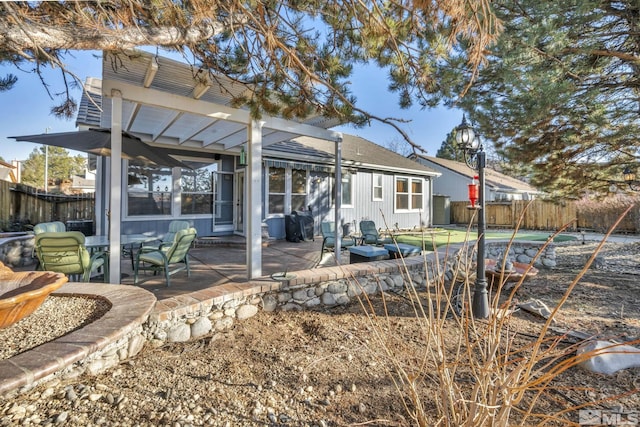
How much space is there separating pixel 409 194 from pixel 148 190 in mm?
10818

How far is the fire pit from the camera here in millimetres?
2332

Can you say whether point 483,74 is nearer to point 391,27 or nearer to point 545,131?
A: point 545,131

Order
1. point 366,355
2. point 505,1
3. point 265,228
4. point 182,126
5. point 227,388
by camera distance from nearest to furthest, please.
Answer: point 227,388 < point 366,355 < point 505,1 < point 182,126 < point 265,228

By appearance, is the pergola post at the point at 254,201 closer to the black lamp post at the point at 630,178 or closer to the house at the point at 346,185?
the house at the point at 346,185

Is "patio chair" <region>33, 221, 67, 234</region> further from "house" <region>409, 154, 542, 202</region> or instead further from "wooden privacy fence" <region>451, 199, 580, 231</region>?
"house" <region>409, 154, 542, 202</region>

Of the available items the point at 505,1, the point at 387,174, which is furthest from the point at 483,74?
the point at 387,174

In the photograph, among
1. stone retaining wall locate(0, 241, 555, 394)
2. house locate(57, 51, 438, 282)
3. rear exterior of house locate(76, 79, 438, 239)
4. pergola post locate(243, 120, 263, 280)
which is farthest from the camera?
rear exterior of house locate(76, 79, 438, 239)

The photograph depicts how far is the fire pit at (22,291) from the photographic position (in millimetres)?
2332

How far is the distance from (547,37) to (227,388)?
230 inches

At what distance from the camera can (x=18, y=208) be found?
973cm

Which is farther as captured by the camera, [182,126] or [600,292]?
[182,126]

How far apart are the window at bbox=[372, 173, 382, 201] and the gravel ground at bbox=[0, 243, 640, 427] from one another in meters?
9.17

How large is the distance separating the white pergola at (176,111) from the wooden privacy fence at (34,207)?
579cm

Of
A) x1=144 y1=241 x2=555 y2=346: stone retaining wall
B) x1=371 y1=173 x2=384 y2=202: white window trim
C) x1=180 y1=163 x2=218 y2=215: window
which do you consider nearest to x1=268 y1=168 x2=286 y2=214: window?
x1=180 y1=163 x2=218 y2=215: window
